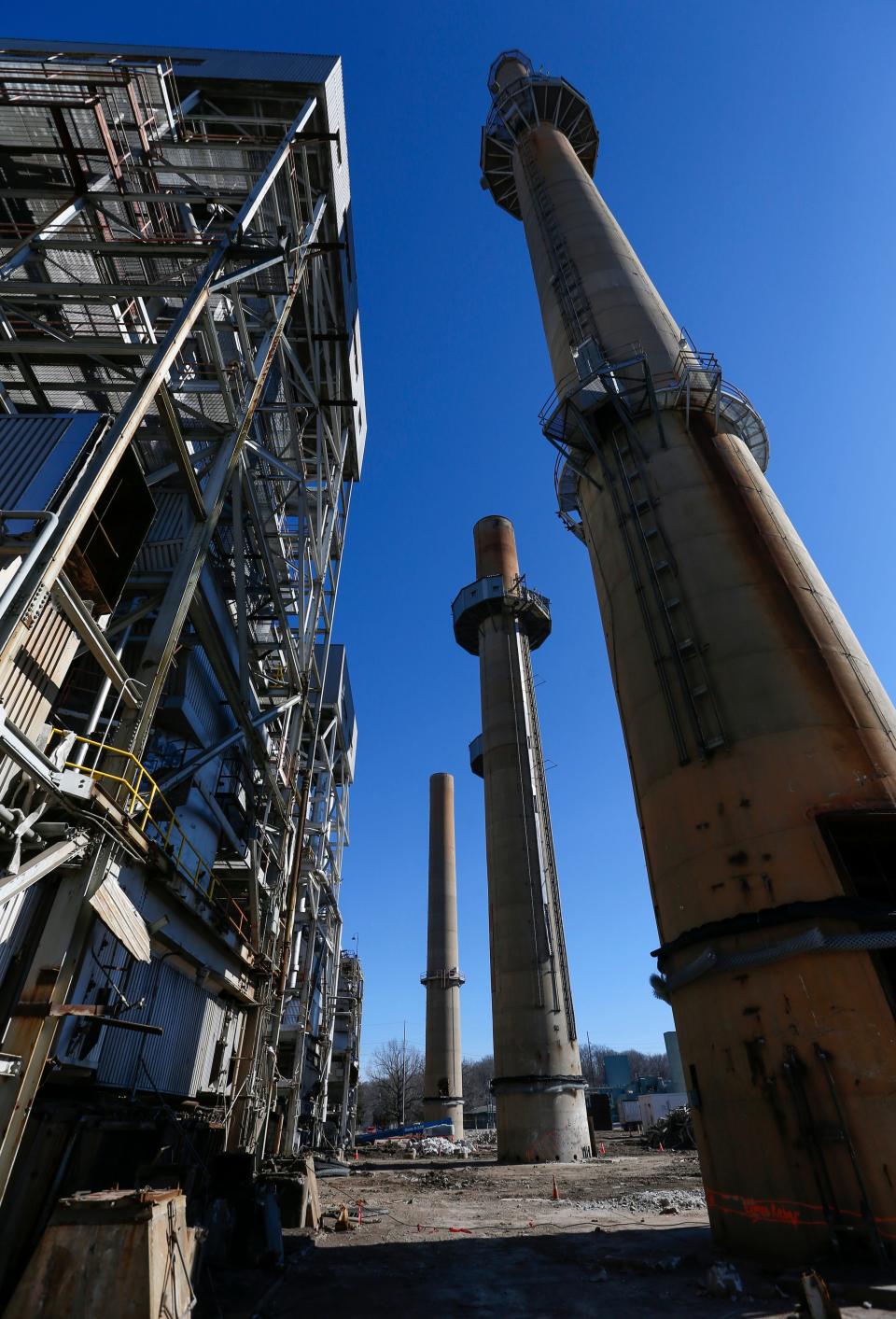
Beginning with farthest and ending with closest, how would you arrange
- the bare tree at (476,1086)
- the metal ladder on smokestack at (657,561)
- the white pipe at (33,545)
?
the bare tree at (476,1086)
the metal ladder on smokestack at (657,561)
the white pipe at (33,545)

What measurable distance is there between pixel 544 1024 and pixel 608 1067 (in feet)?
239

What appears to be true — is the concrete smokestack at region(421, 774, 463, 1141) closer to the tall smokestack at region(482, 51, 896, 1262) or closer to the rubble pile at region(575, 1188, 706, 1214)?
the rubble pile at region(575, 1188, 706, 1214)

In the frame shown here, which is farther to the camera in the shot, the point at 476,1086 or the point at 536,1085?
the point at 476,1086

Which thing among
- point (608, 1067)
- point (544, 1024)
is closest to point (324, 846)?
point (544, 1024)

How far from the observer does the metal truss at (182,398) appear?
933 cm

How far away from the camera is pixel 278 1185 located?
11445 millimetres

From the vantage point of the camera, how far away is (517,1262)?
898cm

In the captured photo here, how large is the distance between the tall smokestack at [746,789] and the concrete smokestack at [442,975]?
3964cm

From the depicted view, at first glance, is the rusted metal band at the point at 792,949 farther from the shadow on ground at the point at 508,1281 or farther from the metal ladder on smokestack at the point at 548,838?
the metal ladder on smokestack at the point at 548,838

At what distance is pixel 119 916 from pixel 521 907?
2351 centimetres

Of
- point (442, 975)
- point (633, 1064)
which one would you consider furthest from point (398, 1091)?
point (633, 1064)

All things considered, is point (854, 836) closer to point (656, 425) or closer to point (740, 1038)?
point (740, 1038)

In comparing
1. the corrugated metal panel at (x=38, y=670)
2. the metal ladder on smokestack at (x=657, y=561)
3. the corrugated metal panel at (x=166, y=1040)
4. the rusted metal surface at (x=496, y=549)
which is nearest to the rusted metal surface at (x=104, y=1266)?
the corrugated metal panel at (x=166, y=1040)

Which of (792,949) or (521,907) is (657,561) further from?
(521,907)
